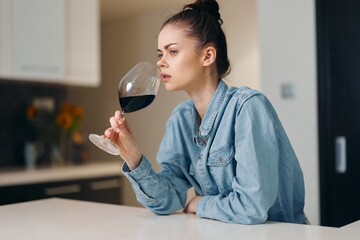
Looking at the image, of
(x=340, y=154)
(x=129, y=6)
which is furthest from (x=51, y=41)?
(x=340, y=154)

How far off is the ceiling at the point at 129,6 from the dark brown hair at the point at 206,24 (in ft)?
0.50

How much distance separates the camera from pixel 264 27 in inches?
67.7

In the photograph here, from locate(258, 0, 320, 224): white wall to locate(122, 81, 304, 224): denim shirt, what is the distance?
1.98ft

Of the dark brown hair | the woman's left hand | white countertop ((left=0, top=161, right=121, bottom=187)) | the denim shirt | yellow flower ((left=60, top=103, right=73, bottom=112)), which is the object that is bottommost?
white countertop ((left=0, top=161, right=121, bottom=187))

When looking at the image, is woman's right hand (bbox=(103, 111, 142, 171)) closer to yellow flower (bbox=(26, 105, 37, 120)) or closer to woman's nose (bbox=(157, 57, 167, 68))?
woman's nose (bbox=(157, 57, 167, 68))

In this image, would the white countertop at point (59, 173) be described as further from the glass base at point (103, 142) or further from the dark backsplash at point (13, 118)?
the glass base at point (103, 142)

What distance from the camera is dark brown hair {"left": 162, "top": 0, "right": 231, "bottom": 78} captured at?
1182 mm

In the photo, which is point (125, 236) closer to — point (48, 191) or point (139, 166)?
point (139, 166)

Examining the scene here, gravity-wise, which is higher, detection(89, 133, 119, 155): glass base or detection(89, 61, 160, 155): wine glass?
detection(89, 61, 160, 155): wine glass

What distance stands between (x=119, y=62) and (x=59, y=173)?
0.92 meters

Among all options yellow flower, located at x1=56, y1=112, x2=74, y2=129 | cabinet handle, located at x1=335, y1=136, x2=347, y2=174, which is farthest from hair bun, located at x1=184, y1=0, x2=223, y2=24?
yellow flower, located at x1=56, y1=112, x2=74, y2=129

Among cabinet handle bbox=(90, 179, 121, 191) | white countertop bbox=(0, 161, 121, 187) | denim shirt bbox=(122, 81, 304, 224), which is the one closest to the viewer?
denim shirt bbox=(122, 81, 304, 224)

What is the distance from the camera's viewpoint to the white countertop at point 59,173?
2579mm

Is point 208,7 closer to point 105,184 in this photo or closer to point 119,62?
point 105,184
